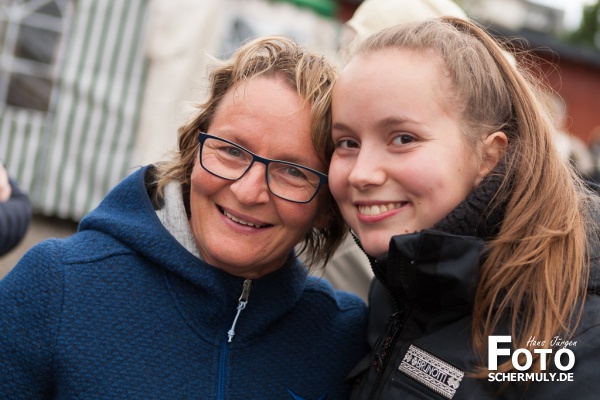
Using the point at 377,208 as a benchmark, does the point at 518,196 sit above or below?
above

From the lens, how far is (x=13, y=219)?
3.08 m

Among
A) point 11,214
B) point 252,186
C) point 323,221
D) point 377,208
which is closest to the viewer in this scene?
point 377,208

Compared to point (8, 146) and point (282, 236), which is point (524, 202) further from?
point (8, 146)

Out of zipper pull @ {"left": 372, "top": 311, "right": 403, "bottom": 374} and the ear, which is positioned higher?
the ear

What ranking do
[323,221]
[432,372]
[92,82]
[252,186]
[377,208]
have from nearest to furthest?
[432,372]
[377,208]
[252,186]
[323,221]
[92,82]

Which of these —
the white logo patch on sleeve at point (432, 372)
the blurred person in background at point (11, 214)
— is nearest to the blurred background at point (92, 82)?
the blurred person in background at point (11, 214)

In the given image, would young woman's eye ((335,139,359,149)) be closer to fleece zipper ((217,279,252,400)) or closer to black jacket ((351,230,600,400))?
black jacket ((351,230,600,400))

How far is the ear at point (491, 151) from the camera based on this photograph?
2.09 m

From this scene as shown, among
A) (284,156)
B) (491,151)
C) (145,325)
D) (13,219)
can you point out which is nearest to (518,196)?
(491,151)

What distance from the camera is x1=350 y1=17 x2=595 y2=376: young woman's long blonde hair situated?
1.92 meters

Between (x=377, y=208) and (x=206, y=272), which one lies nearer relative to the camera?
(x=377, y=208)

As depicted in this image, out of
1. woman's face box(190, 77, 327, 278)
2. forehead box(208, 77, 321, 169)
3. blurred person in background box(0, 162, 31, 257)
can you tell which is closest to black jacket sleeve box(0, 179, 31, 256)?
blurred person in background box(0, 162, 31, 257)

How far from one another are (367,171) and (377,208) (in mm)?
109

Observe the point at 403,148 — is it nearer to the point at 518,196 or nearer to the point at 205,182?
the point at 518,196
